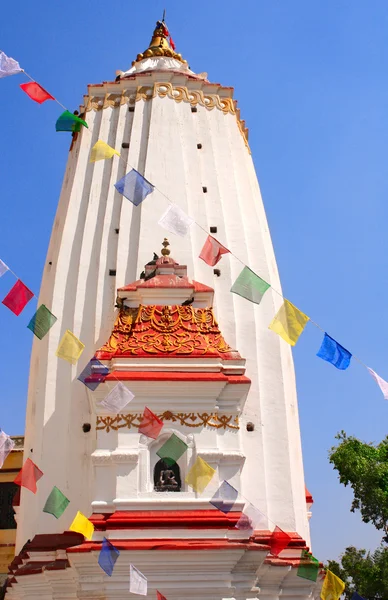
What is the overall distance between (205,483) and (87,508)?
288 centimetres

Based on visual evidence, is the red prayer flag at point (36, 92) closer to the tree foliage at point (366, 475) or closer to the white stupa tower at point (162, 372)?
the white stupa tower at point (162, 372)

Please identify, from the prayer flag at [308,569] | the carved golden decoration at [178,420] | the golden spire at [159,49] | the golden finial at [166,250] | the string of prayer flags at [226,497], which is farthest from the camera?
the golden spire at [159,49]

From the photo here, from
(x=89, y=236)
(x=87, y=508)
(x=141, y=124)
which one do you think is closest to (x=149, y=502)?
(x=87, y=508)

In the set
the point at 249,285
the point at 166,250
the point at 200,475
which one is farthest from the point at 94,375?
the point at 166,250

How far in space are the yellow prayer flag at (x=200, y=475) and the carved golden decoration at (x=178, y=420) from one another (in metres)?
1.08

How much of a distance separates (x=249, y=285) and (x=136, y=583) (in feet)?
17.4

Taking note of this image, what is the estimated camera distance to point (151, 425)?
13.6m

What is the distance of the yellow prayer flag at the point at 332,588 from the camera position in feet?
44.7

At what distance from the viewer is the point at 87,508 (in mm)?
14984

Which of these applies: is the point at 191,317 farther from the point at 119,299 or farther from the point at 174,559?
the point at 174,559

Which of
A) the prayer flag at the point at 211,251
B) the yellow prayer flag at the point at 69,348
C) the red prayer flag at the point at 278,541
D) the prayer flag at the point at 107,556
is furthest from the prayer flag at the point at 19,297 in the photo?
the red prayer flag at the point at 278,541

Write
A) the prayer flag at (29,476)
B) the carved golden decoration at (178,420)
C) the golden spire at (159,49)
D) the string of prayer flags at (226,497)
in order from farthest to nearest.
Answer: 1. the golden spire at (159,49)
2. the carved golden decoration at (178,420)
3. the prayer flag at (29,476)
4. the string of prayer flags at (226,497)

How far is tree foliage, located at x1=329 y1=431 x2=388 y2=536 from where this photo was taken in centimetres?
2581

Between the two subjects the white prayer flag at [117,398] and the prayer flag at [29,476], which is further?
the prayer flag at [29,476]
